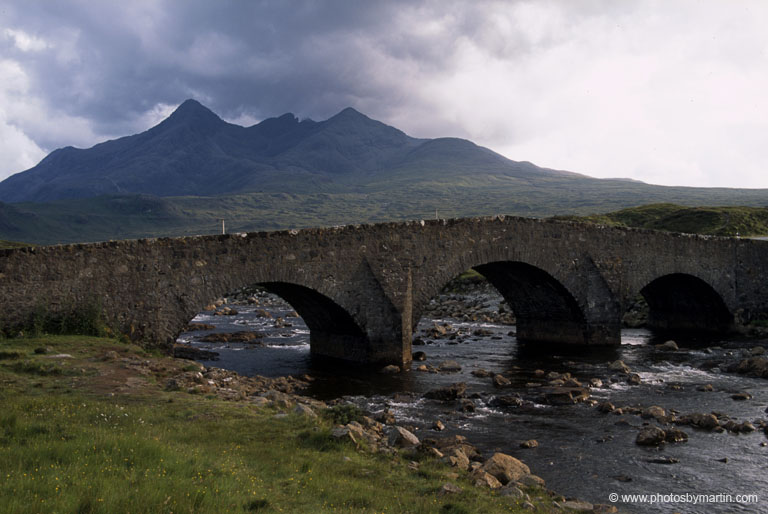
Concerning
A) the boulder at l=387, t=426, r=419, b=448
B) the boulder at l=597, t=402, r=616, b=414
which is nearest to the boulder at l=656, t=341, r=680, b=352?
the boulder at l=597, t=402, r=616, b=414

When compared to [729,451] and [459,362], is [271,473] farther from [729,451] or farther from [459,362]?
[459,362]

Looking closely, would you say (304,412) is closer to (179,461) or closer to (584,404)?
(179,461)

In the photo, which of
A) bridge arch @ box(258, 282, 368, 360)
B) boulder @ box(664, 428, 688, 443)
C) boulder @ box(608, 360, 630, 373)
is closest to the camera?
boulder @ box(664, 428, 688, 443)

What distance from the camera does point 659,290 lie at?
3397cm

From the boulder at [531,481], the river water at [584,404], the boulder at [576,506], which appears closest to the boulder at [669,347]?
the river water at [584,404]

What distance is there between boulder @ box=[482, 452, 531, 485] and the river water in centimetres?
69

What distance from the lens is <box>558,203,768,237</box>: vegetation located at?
6006cm

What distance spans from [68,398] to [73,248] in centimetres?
653

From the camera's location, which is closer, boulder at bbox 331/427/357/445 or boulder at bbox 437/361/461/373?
boulder at bbox 331/427/357/445

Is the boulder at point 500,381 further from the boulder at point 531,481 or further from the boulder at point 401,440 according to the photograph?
the boulder at point 531,481

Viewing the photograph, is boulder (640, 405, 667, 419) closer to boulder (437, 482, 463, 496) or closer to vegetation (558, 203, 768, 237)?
boulder (437, 482, 463, 496)

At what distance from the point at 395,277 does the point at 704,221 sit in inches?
2203

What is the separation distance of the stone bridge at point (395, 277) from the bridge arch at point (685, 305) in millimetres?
71

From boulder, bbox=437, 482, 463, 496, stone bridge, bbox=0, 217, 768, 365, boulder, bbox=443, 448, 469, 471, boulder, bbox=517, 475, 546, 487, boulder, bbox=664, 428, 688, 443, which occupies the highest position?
stone bridge, bbox=0, 217, 768, 365
